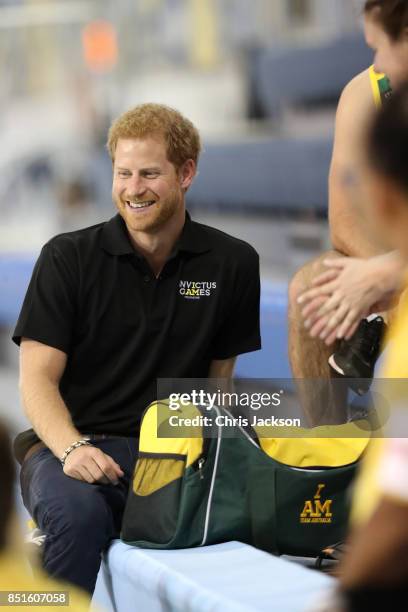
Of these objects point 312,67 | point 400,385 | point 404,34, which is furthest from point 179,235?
point 312,67

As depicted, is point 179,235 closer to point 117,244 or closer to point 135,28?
point 117,244

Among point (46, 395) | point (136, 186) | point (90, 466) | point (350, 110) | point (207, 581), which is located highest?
point (350, 110)

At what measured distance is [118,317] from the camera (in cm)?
250

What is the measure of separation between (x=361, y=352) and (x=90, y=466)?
0.61 m

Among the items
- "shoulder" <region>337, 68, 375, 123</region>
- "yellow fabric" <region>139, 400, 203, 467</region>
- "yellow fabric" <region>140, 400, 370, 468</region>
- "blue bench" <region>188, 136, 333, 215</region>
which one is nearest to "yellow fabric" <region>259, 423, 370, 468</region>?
"yellow fabric" <region>140, 400, 370, 468</region>

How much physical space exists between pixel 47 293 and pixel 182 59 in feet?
25.9

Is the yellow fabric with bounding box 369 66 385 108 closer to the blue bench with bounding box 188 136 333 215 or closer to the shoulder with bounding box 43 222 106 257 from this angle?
the shoulder with bounding box 43 222 106 257

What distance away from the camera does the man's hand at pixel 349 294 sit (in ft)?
7.07

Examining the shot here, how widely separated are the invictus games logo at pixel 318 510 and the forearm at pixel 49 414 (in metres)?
0.48

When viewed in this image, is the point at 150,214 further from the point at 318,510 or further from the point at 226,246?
the point at 318,510

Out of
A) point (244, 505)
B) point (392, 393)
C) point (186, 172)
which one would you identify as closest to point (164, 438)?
point (244, 505)

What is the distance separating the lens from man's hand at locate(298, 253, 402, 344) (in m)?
2.15

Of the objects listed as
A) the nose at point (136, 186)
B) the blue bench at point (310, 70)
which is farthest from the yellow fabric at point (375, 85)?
the blue bench at point (310, 70)

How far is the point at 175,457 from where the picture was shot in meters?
2.19
